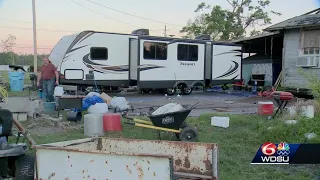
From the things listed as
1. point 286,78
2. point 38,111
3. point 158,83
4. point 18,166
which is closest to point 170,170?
point 18,166

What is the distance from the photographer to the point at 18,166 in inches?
172

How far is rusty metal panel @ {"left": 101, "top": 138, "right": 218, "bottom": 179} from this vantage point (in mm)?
4645

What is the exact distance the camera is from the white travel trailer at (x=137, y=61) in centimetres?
1584

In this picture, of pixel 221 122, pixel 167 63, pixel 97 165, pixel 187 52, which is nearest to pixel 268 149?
pixel 97 165

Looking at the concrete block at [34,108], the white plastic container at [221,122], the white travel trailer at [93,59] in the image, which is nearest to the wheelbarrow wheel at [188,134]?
the white plastic container at [221,122]

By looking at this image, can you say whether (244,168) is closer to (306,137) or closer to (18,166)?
(306,137)

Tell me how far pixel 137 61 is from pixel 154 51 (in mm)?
1107

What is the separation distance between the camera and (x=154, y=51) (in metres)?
17.3

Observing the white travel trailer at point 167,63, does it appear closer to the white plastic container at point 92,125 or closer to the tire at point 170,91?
the tire at point 170,91

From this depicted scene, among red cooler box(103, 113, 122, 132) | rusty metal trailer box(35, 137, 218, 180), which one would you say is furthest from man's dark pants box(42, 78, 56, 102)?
rusty metal trailer box(35, 137, 218, 180)

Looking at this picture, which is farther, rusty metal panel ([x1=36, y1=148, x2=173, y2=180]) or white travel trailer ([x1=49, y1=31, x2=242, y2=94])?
white travel trailer ([x1=49, y1=31, x2=242, y2=94])

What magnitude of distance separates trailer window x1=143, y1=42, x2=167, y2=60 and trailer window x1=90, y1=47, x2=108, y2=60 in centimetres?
181

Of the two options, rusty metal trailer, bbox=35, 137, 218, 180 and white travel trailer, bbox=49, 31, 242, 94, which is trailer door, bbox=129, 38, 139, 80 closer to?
white travel trailer, bbox=49, 31, 242, 94

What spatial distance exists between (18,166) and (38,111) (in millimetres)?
6152
